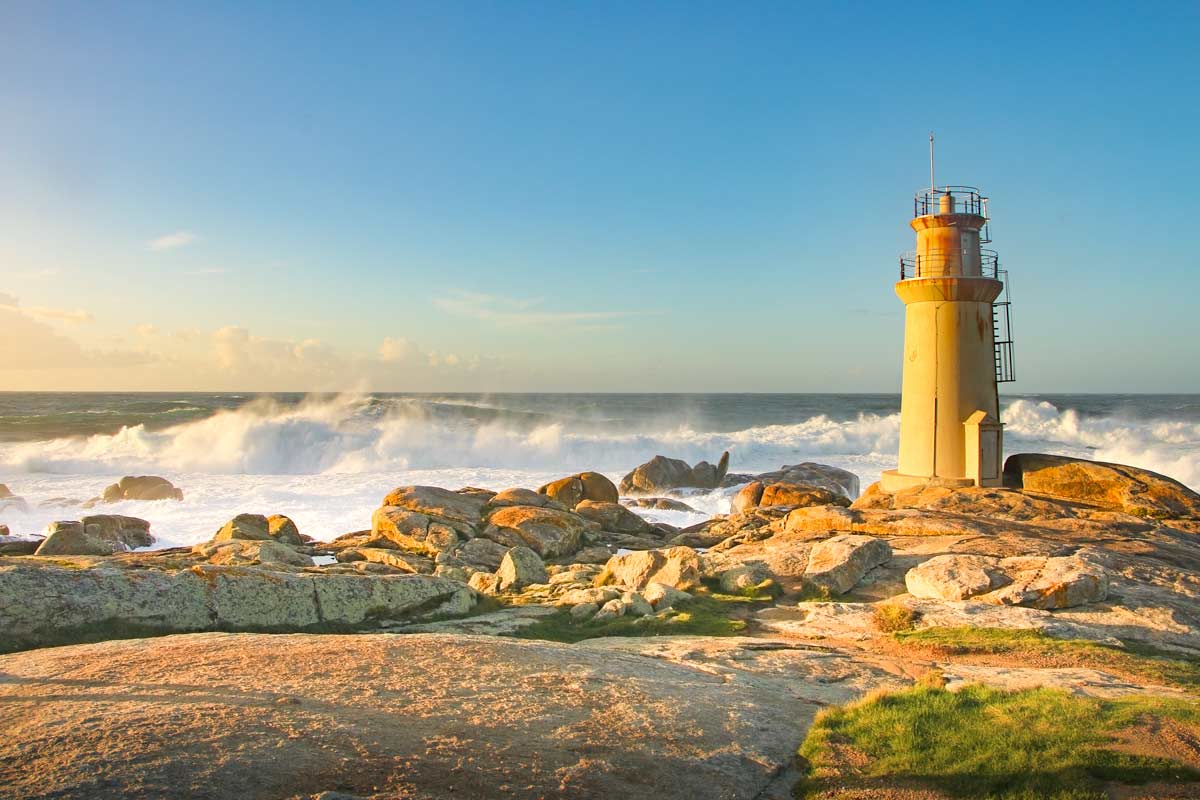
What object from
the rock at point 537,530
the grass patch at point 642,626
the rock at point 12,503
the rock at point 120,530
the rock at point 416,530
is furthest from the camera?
the rock at point 12,503

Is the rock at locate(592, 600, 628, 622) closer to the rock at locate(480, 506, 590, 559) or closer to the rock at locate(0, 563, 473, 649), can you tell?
the rock at locate(0, 563, 473, 649)

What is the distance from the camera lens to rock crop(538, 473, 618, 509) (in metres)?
28.0

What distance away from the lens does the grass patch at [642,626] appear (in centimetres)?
1159

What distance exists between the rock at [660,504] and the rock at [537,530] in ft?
34.2

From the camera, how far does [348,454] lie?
153 ft

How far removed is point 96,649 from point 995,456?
63.4 feet

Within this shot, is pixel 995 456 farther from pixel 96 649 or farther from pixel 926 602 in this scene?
pixel 96 649

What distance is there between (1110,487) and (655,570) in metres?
12.1

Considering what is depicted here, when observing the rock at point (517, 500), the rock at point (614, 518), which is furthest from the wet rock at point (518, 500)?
the rock at point (614, 518)

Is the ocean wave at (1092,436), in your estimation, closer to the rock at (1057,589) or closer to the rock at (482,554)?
the rock at (1057,589)

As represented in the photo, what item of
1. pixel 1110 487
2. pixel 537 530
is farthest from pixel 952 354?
pixel 537 530

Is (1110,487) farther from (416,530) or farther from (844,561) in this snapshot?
(416,530)

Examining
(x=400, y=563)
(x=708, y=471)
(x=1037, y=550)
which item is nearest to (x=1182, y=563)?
(x=1037, y=550)

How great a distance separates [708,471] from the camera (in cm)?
3881
